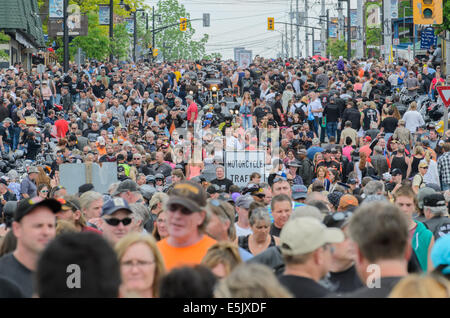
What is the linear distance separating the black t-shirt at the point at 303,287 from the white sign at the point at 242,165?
1140 centimetres

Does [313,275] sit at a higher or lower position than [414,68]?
lower

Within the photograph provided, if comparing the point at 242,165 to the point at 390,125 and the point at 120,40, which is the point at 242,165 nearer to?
the point at 390,125

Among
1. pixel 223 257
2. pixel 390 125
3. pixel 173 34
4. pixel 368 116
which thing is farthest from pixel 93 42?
pixel 173 34

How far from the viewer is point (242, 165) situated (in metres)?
16.8

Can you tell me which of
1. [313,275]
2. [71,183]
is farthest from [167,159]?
[313,275]

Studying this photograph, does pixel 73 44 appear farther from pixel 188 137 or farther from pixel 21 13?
pixel 188 137

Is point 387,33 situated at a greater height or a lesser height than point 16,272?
greater

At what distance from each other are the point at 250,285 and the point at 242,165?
12429 millimetres

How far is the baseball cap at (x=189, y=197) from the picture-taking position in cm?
667

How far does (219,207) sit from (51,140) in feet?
68.1

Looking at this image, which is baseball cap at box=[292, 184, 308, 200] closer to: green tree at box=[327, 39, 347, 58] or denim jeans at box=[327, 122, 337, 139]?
denim jeans at box=[327, 122, 337, 139]

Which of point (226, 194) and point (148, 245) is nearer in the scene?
point (148, 245)

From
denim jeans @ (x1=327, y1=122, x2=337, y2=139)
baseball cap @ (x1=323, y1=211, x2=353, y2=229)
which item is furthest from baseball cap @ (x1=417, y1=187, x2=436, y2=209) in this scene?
denim jeans @ (x1=327, y1=122, x2=337, y2=139)

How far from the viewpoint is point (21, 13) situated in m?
49.6
